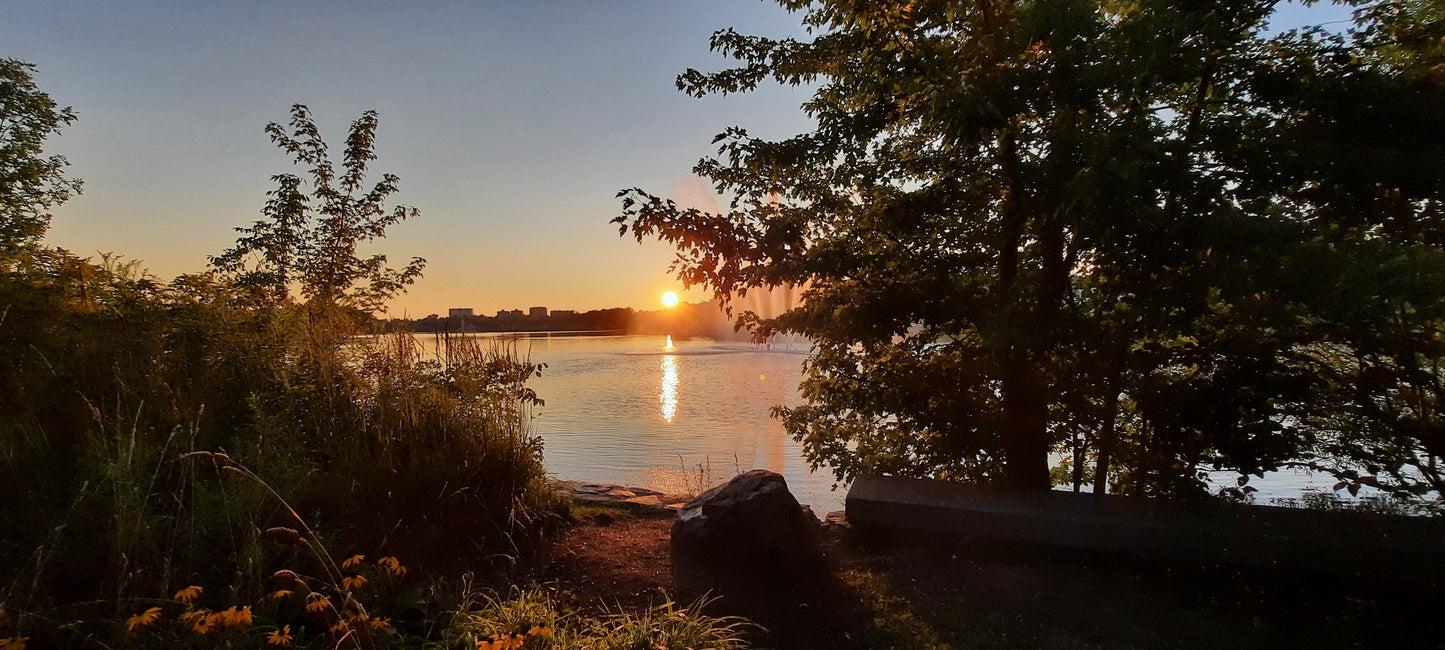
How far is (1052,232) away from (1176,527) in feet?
6.06

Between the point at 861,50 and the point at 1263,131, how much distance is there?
2448 millimetres

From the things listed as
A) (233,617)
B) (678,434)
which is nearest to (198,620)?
(233,617)

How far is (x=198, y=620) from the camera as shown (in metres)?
2.56

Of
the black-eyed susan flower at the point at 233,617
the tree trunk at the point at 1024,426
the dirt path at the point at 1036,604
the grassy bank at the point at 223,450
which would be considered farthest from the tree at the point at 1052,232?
the black-eyed susan flower at the point at 233,617

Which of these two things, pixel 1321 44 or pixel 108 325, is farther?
pixel 108 325

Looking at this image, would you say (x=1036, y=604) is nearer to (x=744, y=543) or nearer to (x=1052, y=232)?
(x=744, y=543)

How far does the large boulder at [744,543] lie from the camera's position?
4.31 meters

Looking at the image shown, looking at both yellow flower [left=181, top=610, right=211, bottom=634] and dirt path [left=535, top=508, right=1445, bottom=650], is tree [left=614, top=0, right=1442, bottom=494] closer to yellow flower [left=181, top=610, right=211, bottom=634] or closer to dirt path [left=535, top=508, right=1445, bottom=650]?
dirt path [left=535, top=508, right=1445, bottom=650]

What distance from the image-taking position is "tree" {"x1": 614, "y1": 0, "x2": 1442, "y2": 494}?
3.71 metres

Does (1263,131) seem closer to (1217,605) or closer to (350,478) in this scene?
(1217,605)

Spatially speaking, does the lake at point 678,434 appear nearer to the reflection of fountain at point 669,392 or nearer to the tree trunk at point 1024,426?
the reflection of fountain at point 669,392

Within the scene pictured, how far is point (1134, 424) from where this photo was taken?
4699 millimetres

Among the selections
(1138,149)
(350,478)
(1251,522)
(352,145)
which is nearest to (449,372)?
Result: (350,478)

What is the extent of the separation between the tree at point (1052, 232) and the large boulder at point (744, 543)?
1.02 metres
